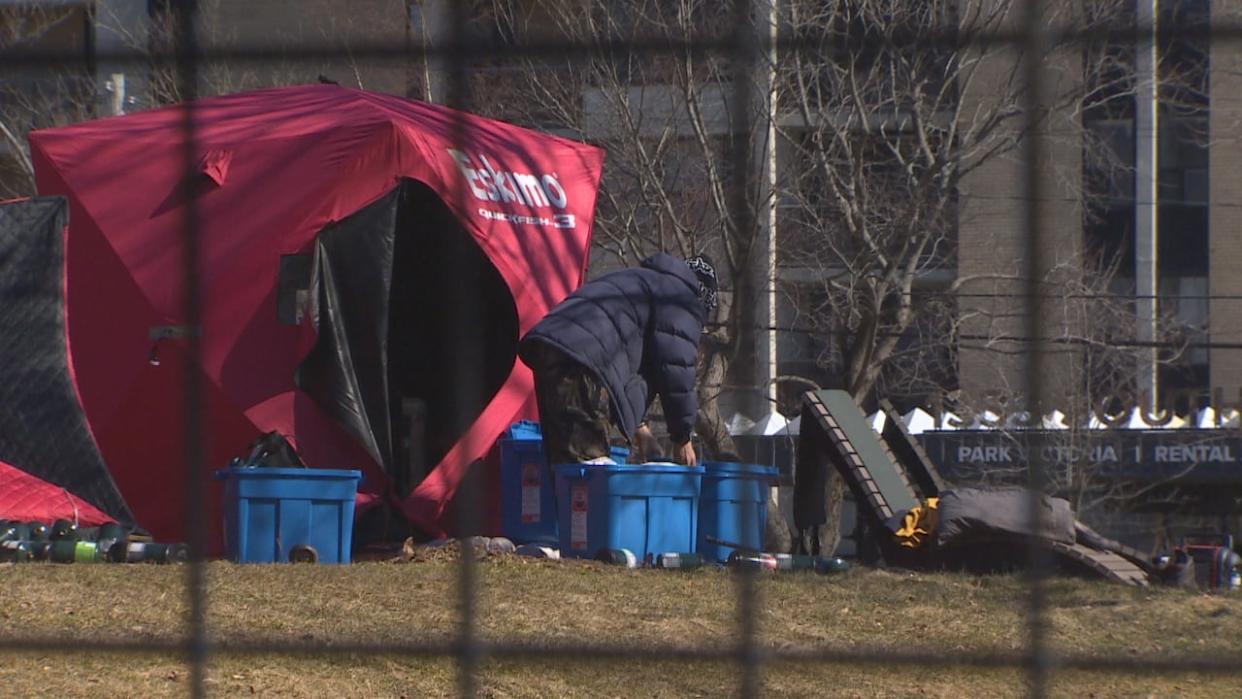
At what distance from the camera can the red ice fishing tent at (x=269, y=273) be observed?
654 cm

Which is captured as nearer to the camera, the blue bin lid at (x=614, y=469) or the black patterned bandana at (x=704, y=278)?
the blue bin lid at (x=614, y=469)

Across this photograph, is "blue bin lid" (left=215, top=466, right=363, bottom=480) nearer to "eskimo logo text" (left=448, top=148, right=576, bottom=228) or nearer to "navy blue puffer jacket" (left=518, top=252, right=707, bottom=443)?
"navy blue puffer jacket" (left=518, top=252, right=707, bottom=443)

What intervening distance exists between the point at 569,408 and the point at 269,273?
4.78ft

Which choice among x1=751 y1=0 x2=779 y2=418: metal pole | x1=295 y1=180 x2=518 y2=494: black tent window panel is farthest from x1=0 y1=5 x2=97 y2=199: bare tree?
x1=751 y1=0 x2=779 y2=418: metal pole

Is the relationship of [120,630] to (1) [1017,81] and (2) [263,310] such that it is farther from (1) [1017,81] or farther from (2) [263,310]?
(1) [1017,81]

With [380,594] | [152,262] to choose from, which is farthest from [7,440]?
[380,594]

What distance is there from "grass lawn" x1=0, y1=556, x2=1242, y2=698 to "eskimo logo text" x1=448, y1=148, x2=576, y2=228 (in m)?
1.77

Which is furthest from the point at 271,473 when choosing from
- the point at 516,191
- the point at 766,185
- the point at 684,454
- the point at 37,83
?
the point at 766,185

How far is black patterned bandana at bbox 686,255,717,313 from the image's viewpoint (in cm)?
613

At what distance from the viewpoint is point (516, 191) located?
23.5ft

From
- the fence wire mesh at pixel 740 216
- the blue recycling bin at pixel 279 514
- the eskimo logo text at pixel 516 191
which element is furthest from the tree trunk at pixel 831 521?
the fence wire mesh at pixel 740 216

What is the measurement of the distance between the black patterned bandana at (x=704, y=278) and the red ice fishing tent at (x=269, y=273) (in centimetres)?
90

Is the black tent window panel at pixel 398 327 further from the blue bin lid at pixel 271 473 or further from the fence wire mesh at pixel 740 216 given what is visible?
the fence wire mesh at pixel 740 216

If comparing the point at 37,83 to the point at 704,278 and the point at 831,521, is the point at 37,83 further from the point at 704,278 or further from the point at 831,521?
the point at 831,521
